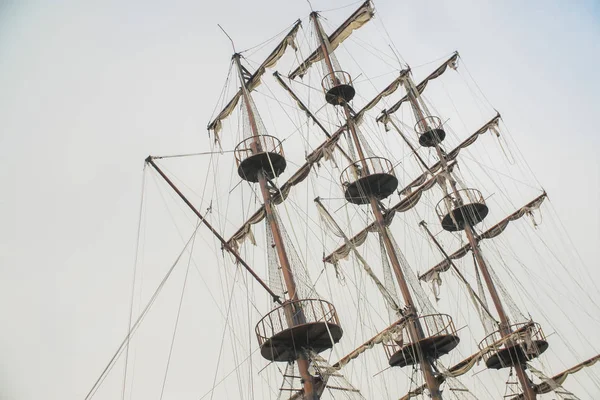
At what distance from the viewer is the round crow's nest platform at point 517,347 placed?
2355 cm

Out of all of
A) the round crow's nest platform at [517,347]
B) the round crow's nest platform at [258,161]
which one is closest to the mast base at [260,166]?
the round crow's nest platform at [258,161]

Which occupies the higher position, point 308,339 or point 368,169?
point 368,169

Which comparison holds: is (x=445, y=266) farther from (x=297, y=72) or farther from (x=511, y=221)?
(x=297, y=72)

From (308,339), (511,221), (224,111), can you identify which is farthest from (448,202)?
(308,339)

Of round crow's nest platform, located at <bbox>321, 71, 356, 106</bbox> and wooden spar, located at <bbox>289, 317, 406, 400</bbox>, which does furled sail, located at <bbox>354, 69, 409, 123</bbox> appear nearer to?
round crow's nest platform, located at <bbox>321, 71, 356, 106</bbox>

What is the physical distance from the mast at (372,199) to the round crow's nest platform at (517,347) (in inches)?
179

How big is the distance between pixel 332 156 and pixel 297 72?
558cm

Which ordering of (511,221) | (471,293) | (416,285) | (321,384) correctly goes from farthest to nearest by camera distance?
(511,221)
(471,293)
(416,285)
(321,384)

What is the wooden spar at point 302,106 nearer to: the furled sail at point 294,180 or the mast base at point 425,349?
the furled sail at point 294,180

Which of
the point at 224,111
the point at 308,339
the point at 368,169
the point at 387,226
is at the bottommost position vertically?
the point at 308,339

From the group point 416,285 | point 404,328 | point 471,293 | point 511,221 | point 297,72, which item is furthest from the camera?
point 511,221

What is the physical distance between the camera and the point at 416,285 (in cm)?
2358

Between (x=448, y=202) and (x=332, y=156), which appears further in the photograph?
(x=448, y=202)

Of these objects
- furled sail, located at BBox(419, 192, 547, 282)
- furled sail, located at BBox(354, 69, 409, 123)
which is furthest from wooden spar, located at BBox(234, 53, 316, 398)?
furled sail, located at BBox(419, 192, 547, 282)
